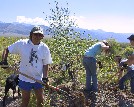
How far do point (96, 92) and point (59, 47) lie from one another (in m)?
3.16

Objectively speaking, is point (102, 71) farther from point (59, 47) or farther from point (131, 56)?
point (131, 56)

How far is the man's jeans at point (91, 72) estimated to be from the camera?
8.38 m

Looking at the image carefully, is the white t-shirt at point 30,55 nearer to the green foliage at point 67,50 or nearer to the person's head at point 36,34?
the person's head at point 36,34

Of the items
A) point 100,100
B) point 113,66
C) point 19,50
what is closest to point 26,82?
point 19,50

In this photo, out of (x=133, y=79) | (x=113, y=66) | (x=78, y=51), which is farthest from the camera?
(x=113, y=66)

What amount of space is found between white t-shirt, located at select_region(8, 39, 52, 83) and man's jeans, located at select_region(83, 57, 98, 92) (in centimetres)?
240

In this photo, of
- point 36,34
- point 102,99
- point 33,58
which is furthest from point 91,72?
point 36,34

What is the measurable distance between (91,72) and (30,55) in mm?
2947

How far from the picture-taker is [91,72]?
8617mm

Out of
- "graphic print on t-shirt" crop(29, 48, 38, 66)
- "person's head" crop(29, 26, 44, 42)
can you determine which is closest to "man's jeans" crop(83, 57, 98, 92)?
"graphic print on t-shirt" crop(29, 48, 38, 66)

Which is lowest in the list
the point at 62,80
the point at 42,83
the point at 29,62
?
the point at 62,80

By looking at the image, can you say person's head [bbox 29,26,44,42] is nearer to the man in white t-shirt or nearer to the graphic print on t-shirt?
the man in white t-shirt

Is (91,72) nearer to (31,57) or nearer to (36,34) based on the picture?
(31,57)

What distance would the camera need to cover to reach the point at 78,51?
11133 mm
